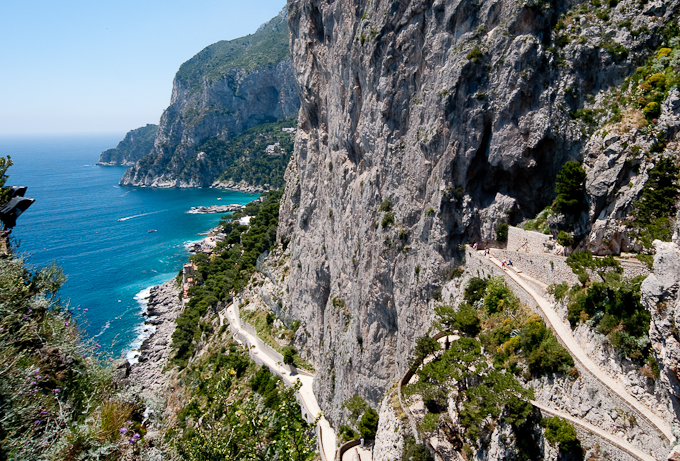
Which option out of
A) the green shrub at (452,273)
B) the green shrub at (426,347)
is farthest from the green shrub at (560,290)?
the green shrub at (452,273)

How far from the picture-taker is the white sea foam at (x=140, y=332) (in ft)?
214

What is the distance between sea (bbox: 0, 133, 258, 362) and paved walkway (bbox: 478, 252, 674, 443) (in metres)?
47.2

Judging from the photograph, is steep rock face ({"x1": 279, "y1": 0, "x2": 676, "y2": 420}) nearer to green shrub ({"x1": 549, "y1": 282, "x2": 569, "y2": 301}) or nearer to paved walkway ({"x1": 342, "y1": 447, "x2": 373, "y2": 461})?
paved walkway ({"x1": 342, "y1": 447, "x2": 373, "y2": 461})

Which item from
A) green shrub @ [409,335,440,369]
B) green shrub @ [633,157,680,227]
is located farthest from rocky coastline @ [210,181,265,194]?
green shrub @ [633,157,680,227]

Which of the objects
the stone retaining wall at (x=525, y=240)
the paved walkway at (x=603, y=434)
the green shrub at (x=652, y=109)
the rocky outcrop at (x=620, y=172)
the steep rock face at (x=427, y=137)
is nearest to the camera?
the paved walkway at (x=603, y=434)

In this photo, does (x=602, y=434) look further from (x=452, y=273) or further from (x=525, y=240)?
(x=452, y=273)

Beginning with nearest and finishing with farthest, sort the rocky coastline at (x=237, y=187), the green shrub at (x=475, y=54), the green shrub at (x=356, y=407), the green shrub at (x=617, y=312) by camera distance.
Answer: the green shrub at (x=617, y=312) < the green shrub at (x=475, y=54) < the green shrub at (x=356, y=407) < the rocky coastline at (x=237, y=187)

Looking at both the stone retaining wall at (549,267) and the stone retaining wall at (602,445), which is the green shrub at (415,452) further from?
the stone retaining wall at (549,267)

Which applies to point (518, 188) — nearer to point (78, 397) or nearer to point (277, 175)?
point (78, 397)

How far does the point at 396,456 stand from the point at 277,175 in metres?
163

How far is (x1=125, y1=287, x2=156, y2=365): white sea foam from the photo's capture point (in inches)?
2571

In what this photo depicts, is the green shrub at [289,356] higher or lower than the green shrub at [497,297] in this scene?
lower

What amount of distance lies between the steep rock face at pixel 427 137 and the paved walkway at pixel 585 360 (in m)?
7.79

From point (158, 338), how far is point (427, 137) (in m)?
62.0
